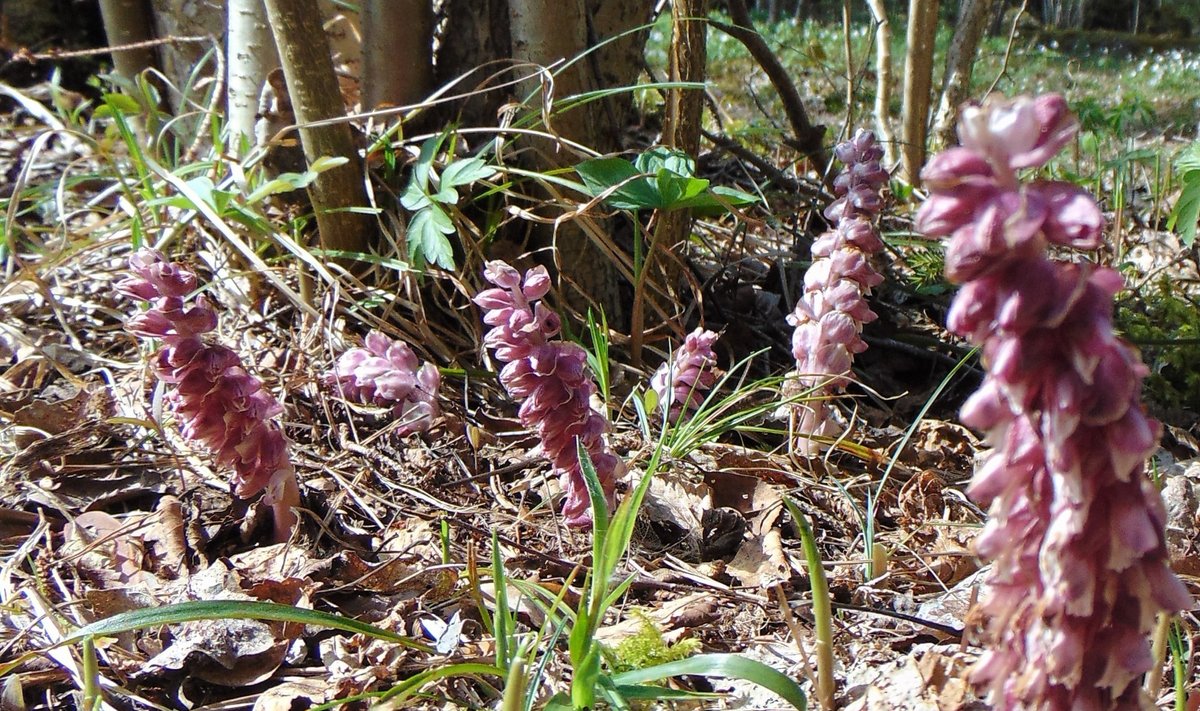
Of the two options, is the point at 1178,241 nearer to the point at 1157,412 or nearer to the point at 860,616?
the point at 1157,412

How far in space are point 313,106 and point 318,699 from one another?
137 cm

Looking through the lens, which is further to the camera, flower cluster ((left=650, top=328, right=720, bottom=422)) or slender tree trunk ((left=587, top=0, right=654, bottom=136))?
slender tree trunk ((left=587, top=0, right=654, bottom=136))

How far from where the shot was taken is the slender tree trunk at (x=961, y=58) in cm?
347

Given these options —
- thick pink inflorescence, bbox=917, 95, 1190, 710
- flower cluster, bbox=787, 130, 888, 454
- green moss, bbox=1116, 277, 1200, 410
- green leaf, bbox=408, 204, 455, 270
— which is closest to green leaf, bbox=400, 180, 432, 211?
green leaf, bbox=408, 204, 455, 270

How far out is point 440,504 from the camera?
5.71ft

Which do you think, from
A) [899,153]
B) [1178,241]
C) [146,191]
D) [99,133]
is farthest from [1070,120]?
[99,133]

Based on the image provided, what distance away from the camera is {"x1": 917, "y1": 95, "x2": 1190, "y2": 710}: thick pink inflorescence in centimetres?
74

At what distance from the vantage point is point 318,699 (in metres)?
1.27

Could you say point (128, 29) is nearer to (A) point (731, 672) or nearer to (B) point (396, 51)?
(B) point (396, 51)

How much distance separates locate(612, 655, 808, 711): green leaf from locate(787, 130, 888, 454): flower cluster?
0.75 m

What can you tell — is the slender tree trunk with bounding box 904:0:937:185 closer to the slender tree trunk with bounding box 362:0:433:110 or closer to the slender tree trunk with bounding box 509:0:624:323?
the slender tree trunk with bounding box 509:0:624:323

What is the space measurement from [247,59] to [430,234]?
2.99 ft

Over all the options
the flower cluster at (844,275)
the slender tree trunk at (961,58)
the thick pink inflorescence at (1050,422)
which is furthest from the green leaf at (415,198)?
the slender tree trunk at (961,58)

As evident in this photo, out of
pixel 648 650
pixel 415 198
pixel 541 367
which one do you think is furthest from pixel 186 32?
pixel 648 650
